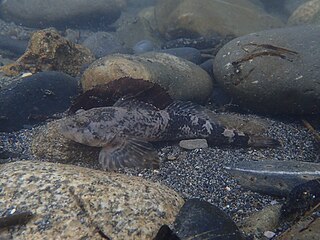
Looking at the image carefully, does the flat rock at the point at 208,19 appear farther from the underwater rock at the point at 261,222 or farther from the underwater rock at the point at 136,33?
the underwater rock at the point at 261,222

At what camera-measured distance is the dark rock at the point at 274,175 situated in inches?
154

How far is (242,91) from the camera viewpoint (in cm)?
591

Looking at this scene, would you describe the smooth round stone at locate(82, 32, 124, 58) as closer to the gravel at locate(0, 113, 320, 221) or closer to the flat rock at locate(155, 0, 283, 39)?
the flat rock at locate(155, 0, 283, 39)

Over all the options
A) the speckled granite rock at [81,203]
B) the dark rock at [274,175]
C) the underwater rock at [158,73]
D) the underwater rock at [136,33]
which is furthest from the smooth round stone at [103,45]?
the speckled granite rock at [81,203]

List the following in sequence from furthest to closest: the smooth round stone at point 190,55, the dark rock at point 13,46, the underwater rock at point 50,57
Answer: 1. the dark rock at point 13,46
2. the smooth round stone at point 190,55
3. the underwater rock at point 50,57

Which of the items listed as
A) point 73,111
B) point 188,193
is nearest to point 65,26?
point 73,111

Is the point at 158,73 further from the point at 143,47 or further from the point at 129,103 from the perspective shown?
the point at 143,47

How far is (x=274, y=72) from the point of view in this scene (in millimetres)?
5688

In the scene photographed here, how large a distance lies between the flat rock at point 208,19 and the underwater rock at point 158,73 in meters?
4.95

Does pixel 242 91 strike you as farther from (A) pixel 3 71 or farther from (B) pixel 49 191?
(A) pixel 3 71

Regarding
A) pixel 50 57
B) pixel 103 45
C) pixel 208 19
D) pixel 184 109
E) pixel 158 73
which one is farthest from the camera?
pixel 208 19

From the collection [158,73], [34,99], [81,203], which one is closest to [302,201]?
[81,203]

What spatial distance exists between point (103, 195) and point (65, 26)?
40.4ft

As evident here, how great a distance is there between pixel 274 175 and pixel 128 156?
1827mm
